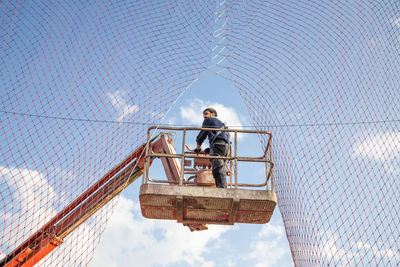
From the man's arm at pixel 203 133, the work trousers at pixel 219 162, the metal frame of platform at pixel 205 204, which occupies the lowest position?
the metal frame of platform at pixel 205 204

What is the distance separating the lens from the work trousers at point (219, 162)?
6109 mm

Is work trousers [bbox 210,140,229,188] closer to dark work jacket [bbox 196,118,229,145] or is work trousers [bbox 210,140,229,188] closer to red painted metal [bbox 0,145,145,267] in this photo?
dark work jacket [bbox 196,118,229,145]

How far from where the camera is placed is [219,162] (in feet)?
20.1

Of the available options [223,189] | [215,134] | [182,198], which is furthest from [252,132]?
[182,198]

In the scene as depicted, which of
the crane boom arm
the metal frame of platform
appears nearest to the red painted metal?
the crane boom arm

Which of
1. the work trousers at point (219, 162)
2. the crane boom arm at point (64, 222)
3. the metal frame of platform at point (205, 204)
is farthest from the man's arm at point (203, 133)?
the crane boom arm at point (64, 222)

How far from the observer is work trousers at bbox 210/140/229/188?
20.0ft

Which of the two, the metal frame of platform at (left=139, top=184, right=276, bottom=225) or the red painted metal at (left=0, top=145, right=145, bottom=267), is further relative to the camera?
the red painted metal at (left=0, top=145, right=145, bottom=267)

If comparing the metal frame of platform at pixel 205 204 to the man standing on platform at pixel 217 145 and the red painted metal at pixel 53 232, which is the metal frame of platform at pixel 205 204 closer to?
the man standing on platform at pixel 217 145

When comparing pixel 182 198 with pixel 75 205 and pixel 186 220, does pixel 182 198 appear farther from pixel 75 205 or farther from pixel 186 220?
pixel 75 205

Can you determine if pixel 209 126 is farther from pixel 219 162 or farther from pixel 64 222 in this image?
pixel 64 222

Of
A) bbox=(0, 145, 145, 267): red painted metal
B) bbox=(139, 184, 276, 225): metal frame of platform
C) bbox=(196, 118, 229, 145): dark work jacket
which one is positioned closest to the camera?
bbox=(139, 184, 276, 225): metal frame of platform

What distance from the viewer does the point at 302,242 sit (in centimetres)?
623

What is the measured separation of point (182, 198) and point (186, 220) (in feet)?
3.51
